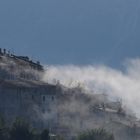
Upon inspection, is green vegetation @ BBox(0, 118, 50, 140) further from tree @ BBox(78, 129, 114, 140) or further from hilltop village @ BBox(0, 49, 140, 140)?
hilltop village @ BBox(0, 49, 140, 140)

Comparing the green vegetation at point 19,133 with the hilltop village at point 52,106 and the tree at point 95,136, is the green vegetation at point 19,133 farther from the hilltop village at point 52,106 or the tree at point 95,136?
the hilltop village at point 52,106

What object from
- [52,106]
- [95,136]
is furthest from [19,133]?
[52,106]

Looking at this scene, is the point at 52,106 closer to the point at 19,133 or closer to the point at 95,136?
the point at 95,136

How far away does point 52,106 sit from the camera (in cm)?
10075

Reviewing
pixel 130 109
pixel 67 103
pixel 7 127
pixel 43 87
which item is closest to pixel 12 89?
pixel 43 87

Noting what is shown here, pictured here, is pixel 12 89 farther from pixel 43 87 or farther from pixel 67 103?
pixel 67 103

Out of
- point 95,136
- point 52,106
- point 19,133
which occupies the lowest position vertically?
point 19,133

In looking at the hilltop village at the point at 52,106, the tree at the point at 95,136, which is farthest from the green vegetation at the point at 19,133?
the hilltop village at the point at 52,106

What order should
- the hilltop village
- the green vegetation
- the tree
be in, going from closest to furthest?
the green vegetation, the tree, the hilltop village

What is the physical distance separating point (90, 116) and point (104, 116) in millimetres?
2910

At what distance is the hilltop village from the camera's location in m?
95.1

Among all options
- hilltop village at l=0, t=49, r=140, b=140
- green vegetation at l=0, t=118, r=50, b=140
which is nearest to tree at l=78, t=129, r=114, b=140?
green vegetation at l=0, t=118, r=50, b=140

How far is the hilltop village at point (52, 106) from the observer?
9506cm

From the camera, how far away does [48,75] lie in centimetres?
12319
